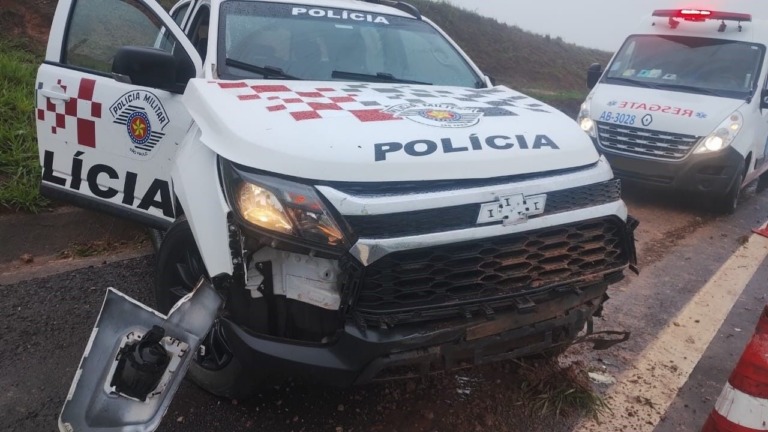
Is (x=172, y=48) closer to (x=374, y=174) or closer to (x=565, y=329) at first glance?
(x=374, y=174)

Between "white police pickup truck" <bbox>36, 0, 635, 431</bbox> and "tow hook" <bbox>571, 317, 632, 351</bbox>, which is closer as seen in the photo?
"white police pickup truck" <bbox>36, 0, 635, 431</bbox>

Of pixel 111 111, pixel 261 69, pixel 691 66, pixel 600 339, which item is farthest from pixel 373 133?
pixel 691 66

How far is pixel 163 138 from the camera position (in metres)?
3.20

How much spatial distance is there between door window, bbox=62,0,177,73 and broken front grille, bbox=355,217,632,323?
2249 millimetres

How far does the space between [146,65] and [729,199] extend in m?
5.77

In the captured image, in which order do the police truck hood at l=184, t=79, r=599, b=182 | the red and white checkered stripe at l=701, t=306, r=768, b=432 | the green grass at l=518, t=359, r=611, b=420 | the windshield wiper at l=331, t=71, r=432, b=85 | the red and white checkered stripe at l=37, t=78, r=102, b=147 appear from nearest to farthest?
the police truck hood at l=184, t=79, r=599, b=182 → the red and white checkered stripe at l=701, t=306, r=768, b=432 → the green grass at l=518, t=359, r=611, b=420 → the windshield wiper at l=331, t=71, r=432, b=85 → the red and white checkered stripe at l=37, t=78, r=102, b=147

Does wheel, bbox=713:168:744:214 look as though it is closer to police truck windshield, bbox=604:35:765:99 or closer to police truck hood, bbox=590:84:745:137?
police truck hood, bbox=590:84:745:137

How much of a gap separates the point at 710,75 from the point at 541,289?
17.5 ft

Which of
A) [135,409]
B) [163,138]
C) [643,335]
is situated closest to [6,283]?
[163,138]

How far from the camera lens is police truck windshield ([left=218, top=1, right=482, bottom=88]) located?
A: 318 cm

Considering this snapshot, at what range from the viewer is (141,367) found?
199cm

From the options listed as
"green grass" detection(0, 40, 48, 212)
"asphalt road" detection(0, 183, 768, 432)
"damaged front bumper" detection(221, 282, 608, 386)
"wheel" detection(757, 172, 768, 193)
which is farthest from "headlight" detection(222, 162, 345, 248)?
"wheel" detection(757, 172, 768, 193)

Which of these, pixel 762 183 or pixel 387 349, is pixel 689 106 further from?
pixel 387 349

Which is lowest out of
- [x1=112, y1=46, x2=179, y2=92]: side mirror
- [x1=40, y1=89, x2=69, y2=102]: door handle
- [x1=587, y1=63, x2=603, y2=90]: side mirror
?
[x1=40, y1=89, x2=69, y2=102]: door handle
